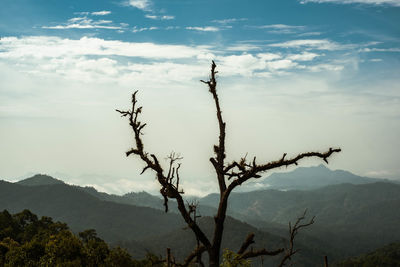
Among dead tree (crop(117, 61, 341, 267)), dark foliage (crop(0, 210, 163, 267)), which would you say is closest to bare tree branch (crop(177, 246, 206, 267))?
dead tree (crop(117, 61, 341, 267))

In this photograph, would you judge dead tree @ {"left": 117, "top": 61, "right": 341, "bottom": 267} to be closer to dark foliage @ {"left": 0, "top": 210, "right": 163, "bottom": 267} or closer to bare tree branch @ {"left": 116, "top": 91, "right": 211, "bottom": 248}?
bare tree branch @ {"left": 116, "top": 91, "right": 211, "bottom": 248}

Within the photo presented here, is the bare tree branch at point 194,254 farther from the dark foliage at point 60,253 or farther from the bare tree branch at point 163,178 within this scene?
the dark foliage at point 60,253

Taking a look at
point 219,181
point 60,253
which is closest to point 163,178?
point 219,181

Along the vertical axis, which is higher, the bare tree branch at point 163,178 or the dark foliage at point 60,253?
the bare tree branch at point 163,178

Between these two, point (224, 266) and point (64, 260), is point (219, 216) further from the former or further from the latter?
point (64, 260)

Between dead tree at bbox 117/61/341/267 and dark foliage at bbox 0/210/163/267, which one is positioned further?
dark foliage at bbox 0/210/163/267

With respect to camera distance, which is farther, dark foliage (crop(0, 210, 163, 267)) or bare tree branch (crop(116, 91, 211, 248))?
dark foliage (crop(0, 210, 163, 267))

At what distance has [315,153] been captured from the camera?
33.1ft

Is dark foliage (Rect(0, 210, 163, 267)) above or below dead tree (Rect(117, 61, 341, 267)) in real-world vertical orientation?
below

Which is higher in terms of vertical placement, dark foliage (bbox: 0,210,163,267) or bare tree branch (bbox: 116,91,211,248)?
bare tree branch (bbox: 116,91,211,248)

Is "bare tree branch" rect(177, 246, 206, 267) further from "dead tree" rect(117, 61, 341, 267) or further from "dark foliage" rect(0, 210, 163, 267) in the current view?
"dark foliage" rect(0, 210, 163, 267)

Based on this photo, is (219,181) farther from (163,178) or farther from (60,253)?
(60,253)

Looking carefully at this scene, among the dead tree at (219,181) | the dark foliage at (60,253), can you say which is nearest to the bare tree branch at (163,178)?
the dead tree at (219,181)

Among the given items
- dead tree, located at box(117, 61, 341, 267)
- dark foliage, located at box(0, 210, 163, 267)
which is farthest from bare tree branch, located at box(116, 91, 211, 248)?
dark foliage, located at box(0, 210, 163, 267)
